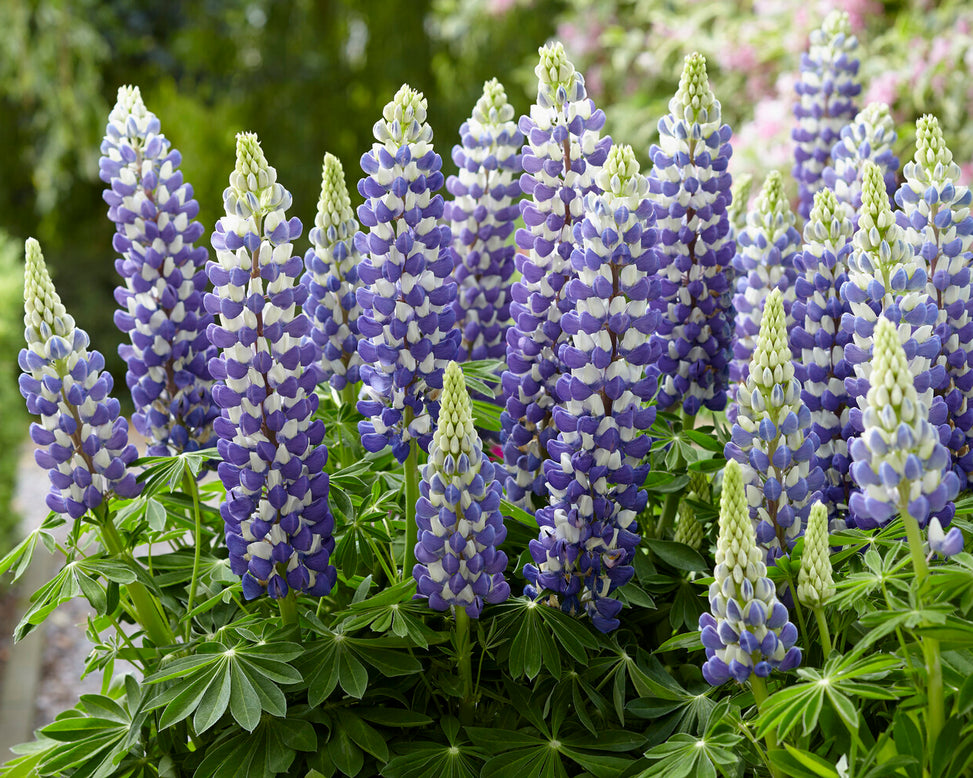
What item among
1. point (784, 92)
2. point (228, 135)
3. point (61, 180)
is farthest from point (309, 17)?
point (784, 92)

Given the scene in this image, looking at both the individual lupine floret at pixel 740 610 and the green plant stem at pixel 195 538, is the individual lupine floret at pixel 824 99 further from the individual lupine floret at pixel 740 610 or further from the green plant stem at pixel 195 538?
the green plant stem at pixel 195 538

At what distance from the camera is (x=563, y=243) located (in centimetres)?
152

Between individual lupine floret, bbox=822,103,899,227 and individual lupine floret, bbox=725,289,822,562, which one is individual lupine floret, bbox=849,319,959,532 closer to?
individual lupine floret, bbox=725,289,822,562

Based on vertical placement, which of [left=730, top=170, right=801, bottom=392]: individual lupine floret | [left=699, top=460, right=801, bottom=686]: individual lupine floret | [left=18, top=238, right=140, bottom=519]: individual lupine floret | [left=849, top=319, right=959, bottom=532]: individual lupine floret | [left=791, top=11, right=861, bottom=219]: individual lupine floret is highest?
[left=791, top=11, right=861, bottom=219]: individual lupine floret

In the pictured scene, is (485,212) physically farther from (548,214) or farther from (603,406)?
(603,406)

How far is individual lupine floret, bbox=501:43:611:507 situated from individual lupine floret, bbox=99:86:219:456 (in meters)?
0.56

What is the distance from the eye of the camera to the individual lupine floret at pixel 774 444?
129 cm

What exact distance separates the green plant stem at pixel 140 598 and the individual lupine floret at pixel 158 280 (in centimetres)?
23

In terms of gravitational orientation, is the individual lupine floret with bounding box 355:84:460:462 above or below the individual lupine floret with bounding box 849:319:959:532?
above

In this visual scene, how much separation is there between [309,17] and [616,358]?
32.5 ft

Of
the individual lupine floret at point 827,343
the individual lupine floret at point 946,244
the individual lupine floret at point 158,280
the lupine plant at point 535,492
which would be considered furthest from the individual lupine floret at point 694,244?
the individual lupine floret at point 158,280

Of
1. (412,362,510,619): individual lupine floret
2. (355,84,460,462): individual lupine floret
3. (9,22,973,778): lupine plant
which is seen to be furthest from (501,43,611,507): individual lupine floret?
(412,362,510,619): individual lupine floret

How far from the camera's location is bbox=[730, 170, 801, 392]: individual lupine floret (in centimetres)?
170

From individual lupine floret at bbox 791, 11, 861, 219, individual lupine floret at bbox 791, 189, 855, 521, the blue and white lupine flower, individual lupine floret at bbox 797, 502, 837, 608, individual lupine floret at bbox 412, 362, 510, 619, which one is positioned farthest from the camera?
individual lupine floret at bbox 791, 11, 861, 219
